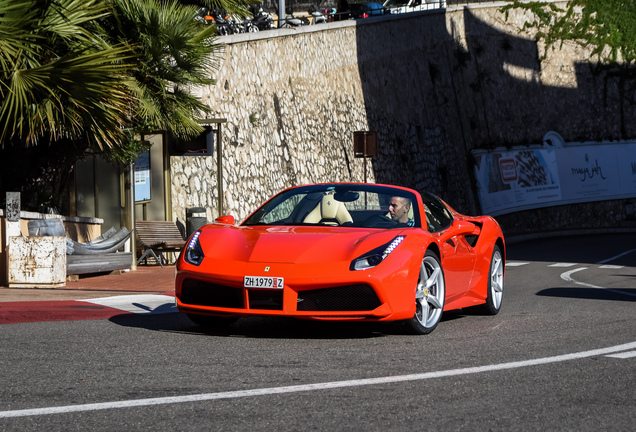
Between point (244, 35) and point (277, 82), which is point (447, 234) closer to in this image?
point (244, 35)

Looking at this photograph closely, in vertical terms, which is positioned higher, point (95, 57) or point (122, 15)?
point (122, 15)

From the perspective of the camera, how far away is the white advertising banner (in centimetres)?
4091

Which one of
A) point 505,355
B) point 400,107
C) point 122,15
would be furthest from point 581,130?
point 505,355

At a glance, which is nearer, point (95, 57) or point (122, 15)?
point (95, 57)

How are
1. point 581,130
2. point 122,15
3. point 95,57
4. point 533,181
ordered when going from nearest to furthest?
point 95,57 → point 122,15 → point 533,181 → point 581,130

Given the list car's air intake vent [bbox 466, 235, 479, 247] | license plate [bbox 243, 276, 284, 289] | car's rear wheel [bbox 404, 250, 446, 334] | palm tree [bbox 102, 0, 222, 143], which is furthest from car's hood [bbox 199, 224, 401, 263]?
palm tree [bbox 102, 0, 222, 143]

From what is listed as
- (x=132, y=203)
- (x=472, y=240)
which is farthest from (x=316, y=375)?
(x=132, y=203)

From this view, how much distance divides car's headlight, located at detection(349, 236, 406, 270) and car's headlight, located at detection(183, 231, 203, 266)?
1.19 meters

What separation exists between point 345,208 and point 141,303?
9.68 ft

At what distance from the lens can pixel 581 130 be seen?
154 feet

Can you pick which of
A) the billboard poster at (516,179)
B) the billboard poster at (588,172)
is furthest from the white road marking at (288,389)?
the billboard poster at (588,172)

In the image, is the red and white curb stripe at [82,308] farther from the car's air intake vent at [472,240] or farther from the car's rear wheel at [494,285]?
the car's rear wheel at [494,285]

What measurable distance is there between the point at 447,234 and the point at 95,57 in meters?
5.74

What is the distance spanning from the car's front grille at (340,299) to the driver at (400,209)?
127 centimetres
